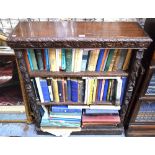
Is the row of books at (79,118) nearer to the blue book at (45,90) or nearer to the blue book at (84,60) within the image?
the blue book at (45,90)

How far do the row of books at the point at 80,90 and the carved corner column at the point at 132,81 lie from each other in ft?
0.13

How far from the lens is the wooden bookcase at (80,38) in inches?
38.9

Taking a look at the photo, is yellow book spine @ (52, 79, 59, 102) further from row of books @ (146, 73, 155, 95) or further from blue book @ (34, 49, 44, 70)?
row of books @ (146, 73, 155, 95)


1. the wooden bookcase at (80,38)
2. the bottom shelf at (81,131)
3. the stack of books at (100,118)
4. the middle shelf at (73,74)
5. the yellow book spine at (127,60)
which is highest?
the wooden bookcase at (80,38)

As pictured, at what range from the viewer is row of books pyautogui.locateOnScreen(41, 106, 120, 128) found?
1.43 m

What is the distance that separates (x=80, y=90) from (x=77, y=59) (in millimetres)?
A: 250

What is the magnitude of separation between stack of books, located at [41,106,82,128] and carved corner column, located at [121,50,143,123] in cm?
34

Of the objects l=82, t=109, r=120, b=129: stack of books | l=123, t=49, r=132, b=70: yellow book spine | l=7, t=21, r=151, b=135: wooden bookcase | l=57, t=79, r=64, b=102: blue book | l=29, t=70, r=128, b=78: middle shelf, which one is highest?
l=7, t=21, r=151, b=135: wooden bookcase

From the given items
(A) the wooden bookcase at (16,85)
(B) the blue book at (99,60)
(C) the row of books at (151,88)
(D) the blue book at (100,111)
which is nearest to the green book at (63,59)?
(B) the blue book at (99,60)

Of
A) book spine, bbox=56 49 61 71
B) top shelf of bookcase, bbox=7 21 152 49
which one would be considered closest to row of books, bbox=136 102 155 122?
top shelf of bookcase, bbox=7 21 152 49

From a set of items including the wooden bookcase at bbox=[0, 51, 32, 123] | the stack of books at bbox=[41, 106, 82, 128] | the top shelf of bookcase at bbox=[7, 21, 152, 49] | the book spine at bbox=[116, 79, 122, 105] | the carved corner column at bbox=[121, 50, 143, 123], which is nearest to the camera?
the top shelf of bookcase at bbox=[7, 21, 152, 49]

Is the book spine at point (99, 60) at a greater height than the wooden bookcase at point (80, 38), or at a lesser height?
lesser

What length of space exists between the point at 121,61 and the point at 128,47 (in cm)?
16

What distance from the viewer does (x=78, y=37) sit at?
999mm
